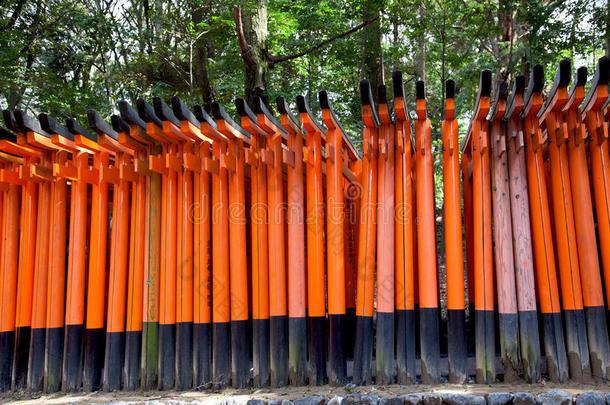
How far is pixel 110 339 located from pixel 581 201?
5.05 meters

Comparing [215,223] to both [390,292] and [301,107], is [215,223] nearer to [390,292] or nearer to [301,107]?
[301,107]

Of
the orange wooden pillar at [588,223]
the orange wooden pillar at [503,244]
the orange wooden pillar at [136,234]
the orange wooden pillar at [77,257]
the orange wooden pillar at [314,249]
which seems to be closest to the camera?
the orange wooden pillar at [588,223]

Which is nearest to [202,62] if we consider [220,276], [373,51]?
[373,51]

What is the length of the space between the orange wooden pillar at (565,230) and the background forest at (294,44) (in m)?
4.94

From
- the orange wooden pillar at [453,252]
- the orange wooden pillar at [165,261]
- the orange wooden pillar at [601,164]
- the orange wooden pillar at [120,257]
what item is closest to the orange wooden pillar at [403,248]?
the orange wooden pillar at [453,252]

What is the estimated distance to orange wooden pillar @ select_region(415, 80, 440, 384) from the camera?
463 cm

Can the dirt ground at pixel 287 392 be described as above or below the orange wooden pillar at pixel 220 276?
below

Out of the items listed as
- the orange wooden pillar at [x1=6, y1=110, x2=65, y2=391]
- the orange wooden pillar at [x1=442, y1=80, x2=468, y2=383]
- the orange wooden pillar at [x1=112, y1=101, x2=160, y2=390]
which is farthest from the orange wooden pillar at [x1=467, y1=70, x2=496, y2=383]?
the orange wooden pillar at [x1=6, y1=110, x2=65, y2=391]

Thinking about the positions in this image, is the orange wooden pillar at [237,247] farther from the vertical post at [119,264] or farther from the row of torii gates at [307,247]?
the vertical post at [119,264]

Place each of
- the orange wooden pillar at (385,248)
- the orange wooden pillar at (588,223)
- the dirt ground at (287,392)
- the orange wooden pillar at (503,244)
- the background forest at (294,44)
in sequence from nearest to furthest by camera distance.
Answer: the dirt ground at (287,392) → the orange wooden pillar at (588,223) → the orange wooden pillar at (503,244) → the orange wooden pillar at (385,248) → the background forest at (294,44)

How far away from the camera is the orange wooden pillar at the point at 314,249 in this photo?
4.80 metres

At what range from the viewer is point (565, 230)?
4719 mm

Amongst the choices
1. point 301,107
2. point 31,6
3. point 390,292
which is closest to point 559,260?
point 390,292

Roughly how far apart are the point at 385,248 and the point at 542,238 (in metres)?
1.51
